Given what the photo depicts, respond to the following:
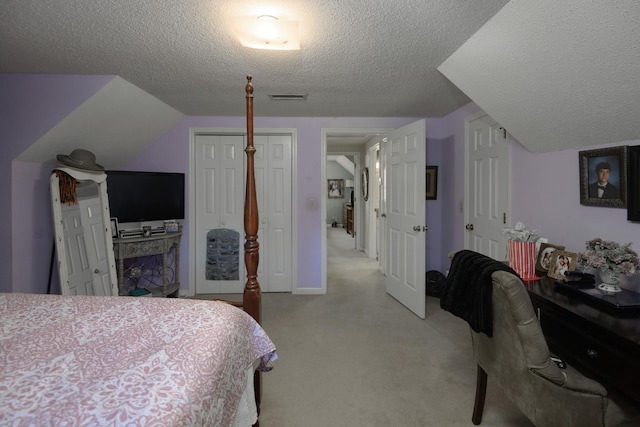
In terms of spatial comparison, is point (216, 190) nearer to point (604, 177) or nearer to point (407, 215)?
point (407, 215)

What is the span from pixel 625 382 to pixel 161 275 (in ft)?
13.3

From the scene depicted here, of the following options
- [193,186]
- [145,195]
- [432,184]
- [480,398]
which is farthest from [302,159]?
[480,398]

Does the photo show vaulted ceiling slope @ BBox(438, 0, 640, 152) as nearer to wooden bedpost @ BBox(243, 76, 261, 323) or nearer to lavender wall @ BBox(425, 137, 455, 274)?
wooden bedpost @ BBox(243, 76, 261, 323)

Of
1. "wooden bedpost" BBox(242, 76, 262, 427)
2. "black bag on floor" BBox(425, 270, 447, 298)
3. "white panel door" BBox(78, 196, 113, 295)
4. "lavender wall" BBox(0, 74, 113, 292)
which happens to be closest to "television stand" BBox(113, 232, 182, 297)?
"white panel door" BBox(78, 196, 113, 295)

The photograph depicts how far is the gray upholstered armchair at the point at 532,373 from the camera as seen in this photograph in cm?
131

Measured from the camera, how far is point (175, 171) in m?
3.96

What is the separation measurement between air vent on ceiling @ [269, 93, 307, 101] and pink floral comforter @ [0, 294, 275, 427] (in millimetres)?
2263

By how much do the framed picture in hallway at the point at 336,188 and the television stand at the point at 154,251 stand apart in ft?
24.1

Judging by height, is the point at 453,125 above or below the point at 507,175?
above

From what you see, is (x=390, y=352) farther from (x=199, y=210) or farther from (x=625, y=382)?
(x=199, y=210)

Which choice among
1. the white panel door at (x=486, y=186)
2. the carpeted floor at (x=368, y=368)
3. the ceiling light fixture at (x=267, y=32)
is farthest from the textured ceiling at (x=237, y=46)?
the carpeted floor at (x=368, y=368)

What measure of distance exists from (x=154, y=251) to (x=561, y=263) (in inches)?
140

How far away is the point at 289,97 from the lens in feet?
10.6

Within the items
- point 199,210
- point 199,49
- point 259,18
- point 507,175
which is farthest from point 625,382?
point 199,210
